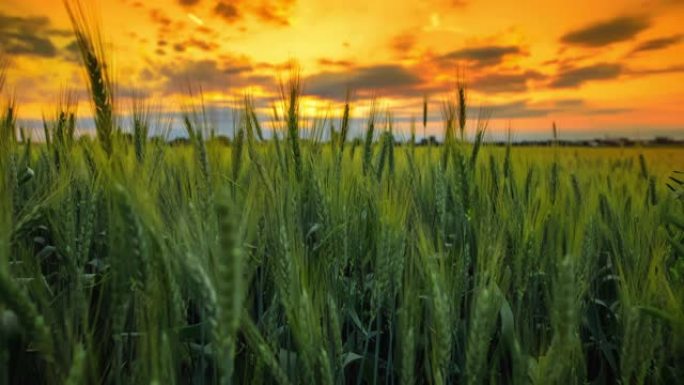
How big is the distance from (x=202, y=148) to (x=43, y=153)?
1646 mm

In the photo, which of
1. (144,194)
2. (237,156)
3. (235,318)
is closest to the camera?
(235,318)

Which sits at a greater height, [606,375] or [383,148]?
[383,148]

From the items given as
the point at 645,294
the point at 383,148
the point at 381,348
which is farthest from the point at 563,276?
the point at 383,148

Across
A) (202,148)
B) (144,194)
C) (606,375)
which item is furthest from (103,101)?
(606,375)

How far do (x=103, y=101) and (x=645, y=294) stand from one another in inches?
63.7

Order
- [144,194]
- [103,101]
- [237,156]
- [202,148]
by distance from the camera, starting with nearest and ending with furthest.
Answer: [144,194] < [103,101] < [202,148] < [237,156]

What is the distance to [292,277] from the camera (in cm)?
112

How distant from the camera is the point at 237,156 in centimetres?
184

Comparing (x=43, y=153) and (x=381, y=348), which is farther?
(x=43, y=153)

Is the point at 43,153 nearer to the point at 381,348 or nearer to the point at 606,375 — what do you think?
the point at 381,348

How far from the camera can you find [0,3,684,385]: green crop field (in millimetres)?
971

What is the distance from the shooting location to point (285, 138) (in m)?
1.88

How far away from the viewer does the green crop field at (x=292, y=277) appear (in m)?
0.97

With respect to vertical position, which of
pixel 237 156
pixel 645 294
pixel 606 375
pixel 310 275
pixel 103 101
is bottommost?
pixel 606 375
